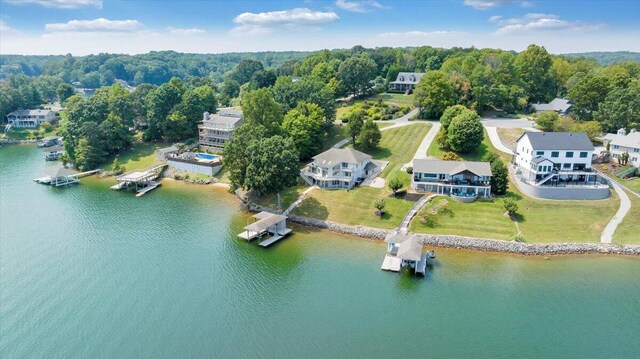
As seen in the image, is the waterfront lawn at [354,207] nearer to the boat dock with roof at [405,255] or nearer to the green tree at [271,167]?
the green tree at [271,167]

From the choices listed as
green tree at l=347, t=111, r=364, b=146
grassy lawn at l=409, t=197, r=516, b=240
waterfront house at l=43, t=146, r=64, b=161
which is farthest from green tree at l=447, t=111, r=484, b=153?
waterfront house at l=43, t=146, r=64, b=161

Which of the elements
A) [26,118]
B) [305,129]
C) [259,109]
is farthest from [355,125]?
[26,118]

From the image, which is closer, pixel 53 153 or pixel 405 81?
pixel 53 153

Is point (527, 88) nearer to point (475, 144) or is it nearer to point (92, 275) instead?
point (475, 144)

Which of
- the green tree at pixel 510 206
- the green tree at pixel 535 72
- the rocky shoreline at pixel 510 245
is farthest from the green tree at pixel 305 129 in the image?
the green tree at pixel 535 72

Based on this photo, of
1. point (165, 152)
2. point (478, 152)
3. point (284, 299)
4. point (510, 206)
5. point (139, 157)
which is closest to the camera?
point (284, 299)

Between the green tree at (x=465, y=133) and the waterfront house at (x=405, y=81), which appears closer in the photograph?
the green tree at (x=465, y=133)

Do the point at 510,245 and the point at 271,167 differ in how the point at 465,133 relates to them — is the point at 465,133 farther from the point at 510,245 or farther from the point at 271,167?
the point at 271,167
